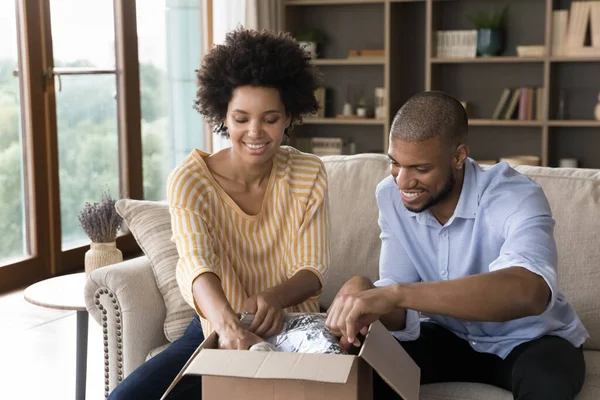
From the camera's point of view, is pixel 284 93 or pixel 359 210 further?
pixel 359 210

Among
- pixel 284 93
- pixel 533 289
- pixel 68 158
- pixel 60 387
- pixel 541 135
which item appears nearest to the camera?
pixel 533 289

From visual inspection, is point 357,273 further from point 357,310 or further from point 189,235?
point 357,310

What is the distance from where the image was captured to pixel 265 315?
168 cm

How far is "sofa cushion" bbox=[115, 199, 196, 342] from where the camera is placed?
221cm

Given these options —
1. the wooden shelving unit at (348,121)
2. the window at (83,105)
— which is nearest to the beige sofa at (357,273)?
the window at (83,105)

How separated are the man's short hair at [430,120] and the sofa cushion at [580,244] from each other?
19.9 inches

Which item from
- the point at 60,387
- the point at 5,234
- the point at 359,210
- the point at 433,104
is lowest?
the point at 60,387

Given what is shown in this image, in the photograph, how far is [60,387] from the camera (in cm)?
312

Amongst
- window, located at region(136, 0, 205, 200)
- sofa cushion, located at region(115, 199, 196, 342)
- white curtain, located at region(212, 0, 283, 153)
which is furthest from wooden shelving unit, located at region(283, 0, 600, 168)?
sofa cushion, located at region(115, 199, 196, 342)

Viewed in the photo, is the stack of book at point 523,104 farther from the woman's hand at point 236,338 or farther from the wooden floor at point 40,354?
the woman's hand at point 236,338

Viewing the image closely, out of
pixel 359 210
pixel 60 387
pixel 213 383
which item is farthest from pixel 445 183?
pixel 60 387

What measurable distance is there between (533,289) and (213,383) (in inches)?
24.5

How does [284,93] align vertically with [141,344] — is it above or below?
above

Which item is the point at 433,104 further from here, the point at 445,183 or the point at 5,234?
the point at 5,234
